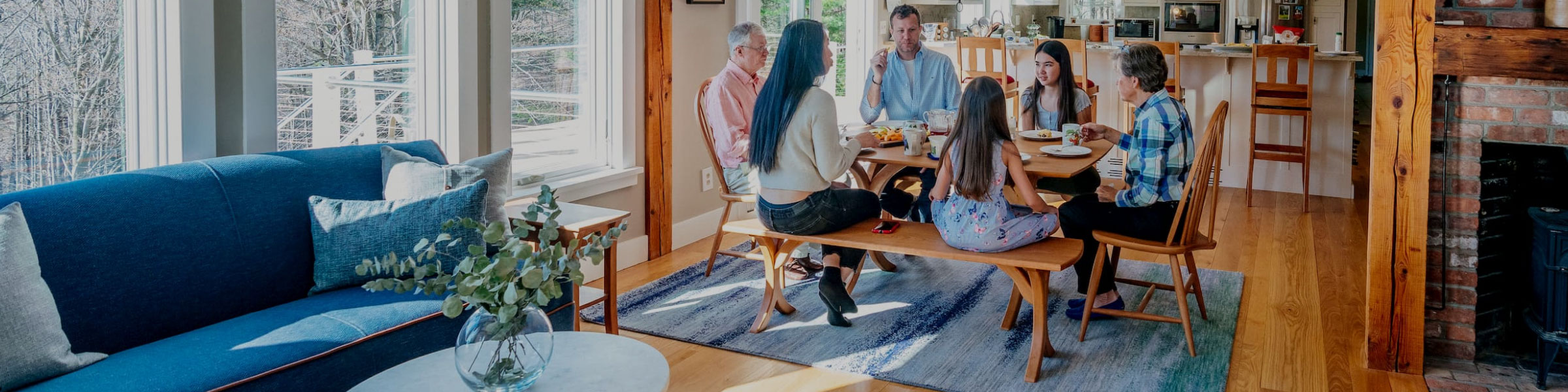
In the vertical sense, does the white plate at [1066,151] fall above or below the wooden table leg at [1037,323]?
above

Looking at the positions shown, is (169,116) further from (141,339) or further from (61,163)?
(141,339)

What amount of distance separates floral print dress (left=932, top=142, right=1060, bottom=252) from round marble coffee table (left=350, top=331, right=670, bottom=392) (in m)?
1.29

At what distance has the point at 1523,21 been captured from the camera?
3299mm

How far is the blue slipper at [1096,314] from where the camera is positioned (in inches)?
154

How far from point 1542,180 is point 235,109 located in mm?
3686

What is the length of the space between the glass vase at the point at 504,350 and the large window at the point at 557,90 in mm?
2164

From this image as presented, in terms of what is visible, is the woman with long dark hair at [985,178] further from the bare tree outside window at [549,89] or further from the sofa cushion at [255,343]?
the bare tree outside window at [549,89]

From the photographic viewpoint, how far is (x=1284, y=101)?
20.9ft

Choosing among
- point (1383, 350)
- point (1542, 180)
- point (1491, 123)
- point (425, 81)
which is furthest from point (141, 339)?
point (1542, 180)

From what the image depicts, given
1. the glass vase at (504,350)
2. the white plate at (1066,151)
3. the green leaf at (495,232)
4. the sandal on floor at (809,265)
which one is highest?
the white plate at (1066,151)

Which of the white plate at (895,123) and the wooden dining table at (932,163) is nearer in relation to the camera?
the wooden dining table at (932,163)

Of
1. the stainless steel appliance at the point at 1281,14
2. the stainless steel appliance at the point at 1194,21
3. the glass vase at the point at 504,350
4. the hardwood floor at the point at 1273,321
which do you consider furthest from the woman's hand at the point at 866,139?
the stainless steel appliance at the point at 1281,14

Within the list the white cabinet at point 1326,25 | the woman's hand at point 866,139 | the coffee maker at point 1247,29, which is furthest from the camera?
the white cabinet at point 1326,25

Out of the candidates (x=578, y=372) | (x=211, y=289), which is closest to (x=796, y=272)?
(x=211, y=289)
